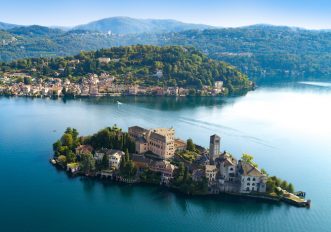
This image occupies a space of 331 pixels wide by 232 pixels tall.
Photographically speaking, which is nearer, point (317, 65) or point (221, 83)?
point (221, 83)

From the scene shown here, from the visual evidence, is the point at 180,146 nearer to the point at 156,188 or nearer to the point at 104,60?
the point at 156,188

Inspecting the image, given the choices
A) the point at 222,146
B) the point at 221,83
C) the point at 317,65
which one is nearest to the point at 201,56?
the point at 221,83

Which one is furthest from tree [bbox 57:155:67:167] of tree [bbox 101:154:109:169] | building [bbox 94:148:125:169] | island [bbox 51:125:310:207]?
tree [bbox 101:154:109:169]

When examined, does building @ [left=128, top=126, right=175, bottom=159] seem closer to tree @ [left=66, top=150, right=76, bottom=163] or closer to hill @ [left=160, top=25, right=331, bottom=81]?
tree @ [left=66, top=150, right=76, bottom=163]

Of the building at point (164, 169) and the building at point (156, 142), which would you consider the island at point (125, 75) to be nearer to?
the building at point (156, 142)

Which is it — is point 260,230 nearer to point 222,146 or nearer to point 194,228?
point 194,228

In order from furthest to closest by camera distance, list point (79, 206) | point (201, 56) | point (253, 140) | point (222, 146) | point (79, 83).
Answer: point (201, 56), point (79, 83), point (253, 140), point (222, 146), point (79, 206)

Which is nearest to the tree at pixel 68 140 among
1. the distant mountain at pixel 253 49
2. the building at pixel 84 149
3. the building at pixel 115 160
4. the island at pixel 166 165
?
the island at pixel 166 165
